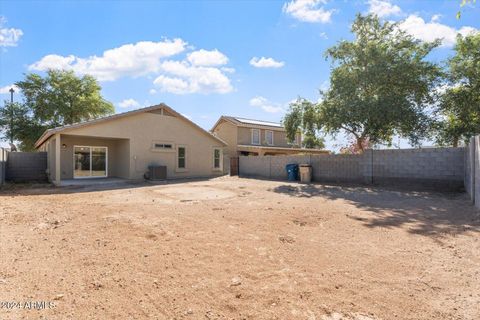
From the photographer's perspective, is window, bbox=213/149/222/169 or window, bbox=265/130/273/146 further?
window, bbox=265/130/273/146

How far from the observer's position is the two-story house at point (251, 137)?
2706cm

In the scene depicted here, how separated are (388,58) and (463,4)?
13.9 m

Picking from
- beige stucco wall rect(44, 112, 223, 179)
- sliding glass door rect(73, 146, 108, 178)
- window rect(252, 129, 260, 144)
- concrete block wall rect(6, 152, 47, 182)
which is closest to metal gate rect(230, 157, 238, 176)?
beige stucco wall rect(44, 112, 223, 179)

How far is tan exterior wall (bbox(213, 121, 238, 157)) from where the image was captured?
89.0 feet

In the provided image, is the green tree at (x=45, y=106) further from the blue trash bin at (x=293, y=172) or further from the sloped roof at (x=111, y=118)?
the blue trash bin at (x=293, y=172)

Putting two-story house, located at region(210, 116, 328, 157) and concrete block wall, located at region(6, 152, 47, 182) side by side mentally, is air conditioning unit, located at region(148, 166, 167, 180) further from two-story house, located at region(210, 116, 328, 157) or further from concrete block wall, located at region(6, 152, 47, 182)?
two-story house, located at region(210, 116, 328, 157)

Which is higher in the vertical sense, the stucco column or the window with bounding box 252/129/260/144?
the window with bounding box 252/129/260/144

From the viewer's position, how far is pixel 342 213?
7555 millimetres

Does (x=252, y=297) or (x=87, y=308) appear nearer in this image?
(x=87, y=308)

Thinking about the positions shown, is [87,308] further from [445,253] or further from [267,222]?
[445,253]

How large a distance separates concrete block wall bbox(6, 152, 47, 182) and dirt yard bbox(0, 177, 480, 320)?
11841mm

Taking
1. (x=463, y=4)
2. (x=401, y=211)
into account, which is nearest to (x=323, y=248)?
(x=463, y=4)

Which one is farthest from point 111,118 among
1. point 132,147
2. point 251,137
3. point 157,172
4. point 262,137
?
point 262,137

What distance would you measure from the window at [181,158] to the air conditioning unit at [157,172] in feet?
5.47
